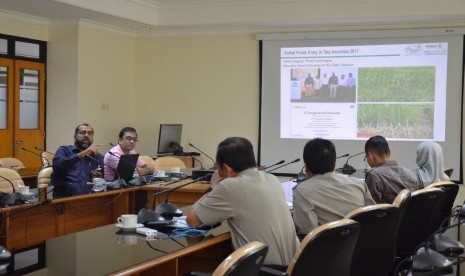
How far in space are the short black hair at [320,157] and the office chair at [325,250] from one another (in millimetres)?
792

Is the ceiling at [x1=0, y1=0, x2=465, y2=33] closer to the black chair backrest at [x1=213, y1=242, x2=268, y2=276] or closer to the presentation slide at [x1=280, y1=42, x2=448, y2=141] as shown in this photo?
the presentation slide at [x1=280, y1=42, x2=448, y2=141]

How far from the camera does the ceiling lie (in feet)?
23.4

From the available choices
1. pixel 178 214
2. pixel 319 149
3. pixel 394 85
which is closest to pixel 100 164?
pixel 178 214

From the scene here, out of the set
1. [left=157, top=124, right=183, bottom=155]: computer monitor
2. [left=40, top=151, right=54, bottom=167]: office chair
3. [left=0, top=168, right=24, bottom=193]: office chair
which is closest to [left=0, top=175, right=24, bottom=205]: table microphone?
[left=0, top=168, right=24, bottom=193]: office chair

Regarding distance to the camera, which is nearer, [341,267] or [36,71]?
[341,267]

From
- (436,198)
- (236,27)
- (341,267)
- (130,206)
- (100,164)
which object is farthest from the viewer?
(236,27)

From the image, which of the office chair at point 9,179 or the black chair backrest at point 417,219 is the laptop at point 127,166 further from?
the black chair backrest at point 417,219

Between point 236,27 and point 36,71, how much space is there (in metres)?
2.88

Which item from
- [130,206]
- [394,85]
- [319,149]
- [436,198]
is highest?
[394,85]

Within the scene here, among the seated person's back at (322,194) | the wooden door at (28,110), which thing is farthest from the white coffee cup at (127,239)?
the wooden door at (28,110)

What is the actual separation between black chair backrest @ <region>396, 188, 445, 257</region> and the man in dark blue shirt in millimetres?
2471

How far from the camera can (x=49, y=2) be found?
6855 millimetres

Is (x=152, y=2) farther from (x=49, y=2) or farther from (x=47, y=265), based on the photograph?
(x=47, y=265)

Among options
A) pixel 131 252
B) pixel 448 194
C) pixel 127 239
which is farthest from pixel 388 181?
pixel 131 252
